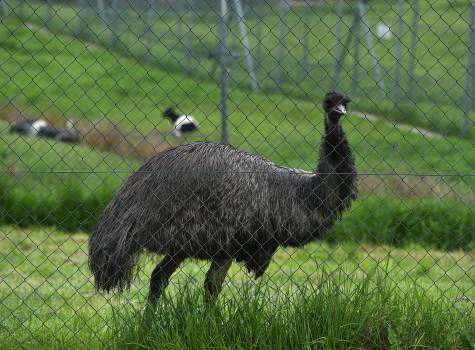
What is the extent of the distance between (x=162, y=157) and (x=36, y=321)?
47.9 inches

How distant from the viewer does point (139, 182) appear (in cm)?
570

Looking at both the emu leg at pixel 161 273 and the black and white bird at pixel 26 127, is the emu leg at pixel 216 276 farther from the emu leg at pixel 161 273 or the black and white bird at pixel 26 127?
the black and white bird at pixel 26 127

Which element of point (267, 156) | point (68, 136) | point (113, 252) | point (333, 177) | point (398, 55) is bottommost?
point (113, 252)

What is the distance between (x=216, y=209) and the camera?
5.65m

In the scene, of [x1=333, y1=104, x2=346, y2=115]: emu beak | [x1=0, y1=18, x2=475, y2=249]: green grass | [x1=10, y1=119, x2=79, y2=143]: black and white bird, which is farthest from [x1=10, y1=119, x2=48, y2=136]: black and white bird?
[x1=333, y1=104, x2=346, y2=115]: emu beak

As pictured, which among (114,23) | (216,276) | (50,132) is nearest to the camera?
(216,276)

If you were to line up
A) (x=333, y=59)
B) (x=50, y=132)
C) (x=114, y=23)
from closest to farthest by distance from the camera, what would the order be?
(x=50, y=132)
(x=333, y=59)
(x=114, y=23)

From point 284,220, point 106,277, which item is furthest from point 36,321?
point 284,220

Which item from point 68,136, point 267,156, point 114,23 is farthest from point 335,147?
point 114,23

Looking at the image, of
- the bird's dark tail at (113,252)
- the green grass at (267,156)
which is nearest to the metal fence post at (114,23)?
the green grass at (267,156)

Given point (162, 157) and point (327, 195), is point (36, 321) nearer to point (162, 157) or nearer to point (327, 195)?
point (162, 157)

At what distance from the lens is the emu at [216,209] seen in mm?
5586

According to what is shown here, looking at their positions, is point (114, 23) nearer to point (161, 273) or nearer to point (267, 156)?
point (267, 156)

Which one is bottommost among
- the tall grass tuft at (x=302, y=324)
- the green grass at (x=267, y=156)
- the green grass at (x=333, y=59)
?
the tall grass tuft at (x=302, y=324)
